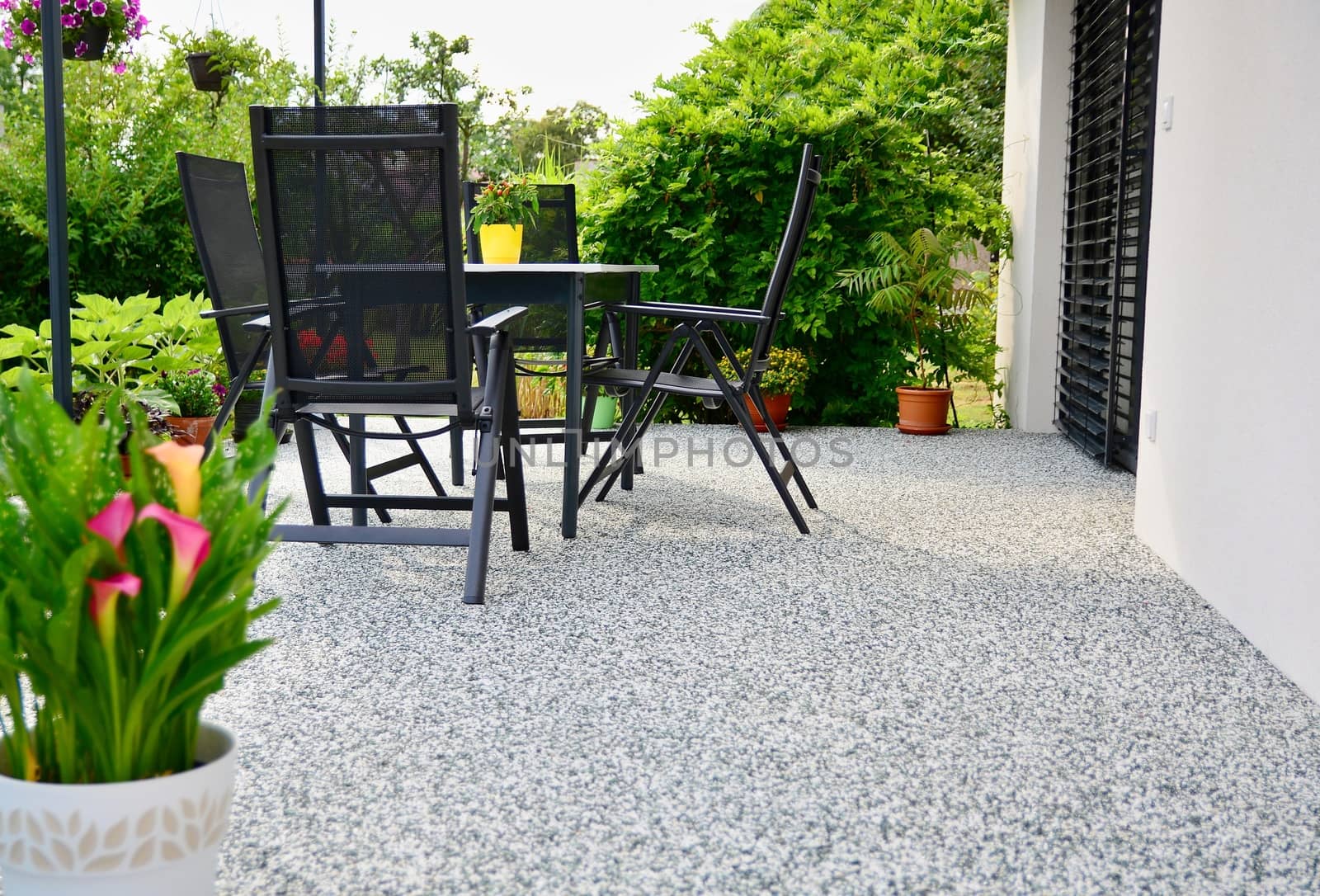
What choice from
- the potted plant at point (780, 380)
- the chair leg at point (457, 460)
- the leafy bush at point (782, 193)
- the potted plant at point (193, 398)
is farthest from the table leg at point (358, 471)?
the leafy bush at point (782, 193)

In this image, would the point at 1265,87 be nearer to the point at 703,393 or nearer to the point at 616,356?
the point at 703,393

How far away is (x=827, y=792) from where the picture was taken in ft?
5.82

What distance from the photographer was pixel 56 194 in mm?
3537

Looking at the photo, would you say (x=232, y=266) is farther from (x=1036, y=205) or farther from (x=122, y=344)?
(x=1036, y=205)

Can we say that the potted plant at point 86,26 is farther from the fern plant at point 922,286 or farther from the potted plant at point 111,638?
the potted plant at point 111,638

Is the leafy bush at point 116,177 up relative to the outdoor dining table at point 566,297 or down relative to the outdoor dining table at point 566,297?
up

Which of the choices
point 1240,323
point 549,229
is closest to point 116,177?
point 549,229

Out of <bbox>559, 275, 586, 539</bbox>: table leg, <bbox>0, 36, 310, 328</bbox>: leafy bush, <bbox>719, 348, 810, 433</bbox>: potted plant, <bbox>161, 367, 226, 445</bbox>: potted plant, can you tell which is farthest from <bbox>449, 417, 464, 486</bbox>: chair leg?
<bbox>0, 36, 310, 328</bbox>: leafy bush

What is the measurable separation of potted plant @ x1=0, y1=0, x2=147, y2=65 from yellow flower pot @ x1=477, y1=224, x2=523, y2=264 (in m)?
1.81

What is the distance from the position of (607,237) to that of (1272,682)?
15.5 feet

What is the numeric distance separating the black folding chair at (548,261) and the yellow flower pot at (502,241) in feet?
0.70

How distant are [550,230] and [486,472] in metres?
2.14

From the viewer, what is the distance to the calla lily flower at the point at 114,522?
105 cm

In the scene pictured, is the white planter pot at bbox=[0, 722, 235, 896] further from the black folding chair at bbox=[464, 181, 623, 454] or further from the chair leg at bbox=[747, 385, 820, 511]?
the black folding chair at bbox=[464, 181, 623, 454]
